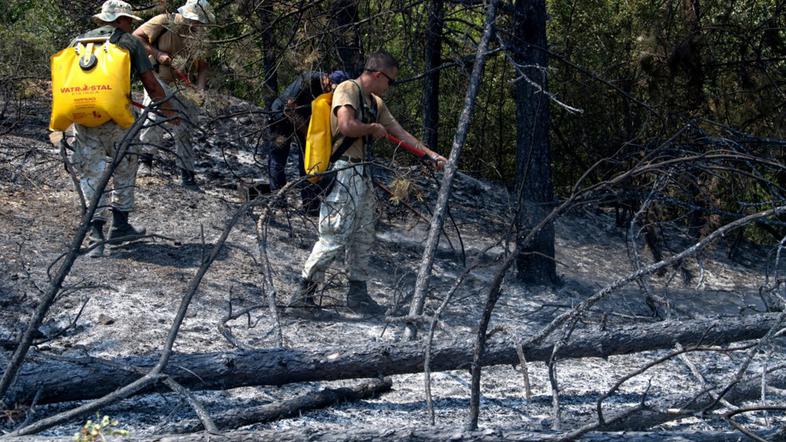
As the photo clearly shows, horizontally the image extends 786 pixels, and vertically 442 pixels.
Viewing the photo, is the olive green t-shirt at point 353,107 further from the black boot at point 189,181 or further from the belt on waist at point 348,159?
the black boot at point 189,181

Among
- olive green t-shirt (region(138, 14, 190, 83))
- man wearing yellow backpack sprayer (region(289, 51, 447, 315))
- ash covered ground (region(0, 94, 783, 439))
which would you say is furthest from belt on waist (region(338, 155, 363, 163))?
olive green t-shirt (region(138, 14, 190, 83))

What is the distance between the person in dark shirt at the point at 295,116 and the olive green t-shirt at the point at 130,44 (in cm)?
93

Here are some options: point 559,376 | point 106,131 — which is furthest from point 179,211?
point 559,376

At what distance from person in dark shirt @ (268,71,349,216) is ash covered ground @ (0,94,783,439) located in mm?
248

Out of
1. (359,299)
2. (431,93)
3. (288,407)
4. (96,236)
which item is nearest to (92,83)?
(96,236)

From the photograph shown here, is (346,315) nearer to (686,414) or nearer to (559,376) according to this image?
(559,376)

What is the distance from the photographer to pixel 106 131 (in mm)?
6227

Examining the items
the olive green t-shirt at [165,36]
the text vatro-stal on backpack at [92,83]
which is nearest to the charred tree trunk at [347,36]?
the olive green t-shirt at [165,36]

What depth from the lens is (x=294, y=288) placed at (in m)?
6.52

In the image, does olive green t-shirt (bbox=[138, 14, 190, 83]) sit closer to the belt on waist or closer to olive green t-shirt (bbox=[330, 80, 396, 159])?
Answer: olive green t-shirt (bbox=[330, 80, 396, 159])

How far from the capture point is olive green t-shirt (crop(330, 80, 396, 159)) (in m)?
5.62

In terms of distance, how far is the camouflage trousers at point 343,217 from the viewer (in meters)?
5.82

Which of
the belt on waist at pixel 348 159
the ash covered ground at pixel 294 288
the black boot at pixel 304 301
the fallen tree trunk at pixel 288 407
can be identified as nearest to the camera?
the fallen tree trunk at pixel 288 407

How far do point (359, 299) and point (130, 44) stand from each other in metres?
2.30
